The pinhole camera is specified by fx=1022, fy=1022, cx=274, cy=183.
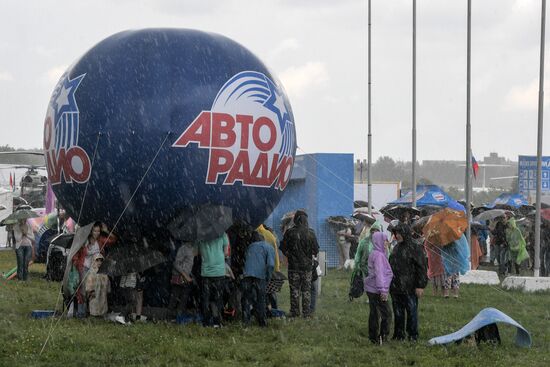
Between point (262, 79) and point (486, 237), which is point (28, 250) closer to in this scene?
point (262, 79)

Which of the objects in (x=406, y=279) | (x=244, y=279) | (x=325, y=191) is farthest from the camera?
(x=325, y=191)

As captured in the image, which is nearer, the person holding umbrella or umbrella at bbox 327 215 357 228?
the person holding umbrella

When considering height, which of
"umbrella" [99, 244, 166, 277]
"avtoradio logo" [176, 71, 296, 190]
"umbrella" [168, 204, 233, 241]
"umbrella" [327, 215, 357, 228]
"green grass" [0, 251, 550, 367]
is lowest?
"green grass" [0, 251, 550, 367]

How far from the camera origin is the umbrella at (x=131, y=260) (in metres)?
14.0

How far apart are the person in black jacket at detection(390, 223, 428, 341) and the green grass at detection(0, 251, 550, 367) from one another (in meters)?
0.35

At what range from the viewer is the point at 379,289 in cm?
1302

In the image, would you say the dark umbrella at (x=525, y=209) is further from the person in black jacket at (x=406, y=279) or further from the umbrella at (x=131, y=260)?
the umbrella at (x=131, y=260)

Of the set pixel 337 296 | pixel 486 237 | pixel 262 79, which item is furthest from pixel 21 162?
pixel 262 79

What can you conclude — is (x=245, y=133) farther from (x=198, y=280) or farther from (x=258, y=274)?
(x=198, y=280)

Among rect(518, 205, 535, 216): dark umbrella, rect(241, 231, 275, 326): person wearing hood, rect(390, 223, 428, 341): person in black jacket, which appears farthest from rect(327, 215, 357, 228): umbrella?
rect(390, 223, 428, 341): person in black jacket

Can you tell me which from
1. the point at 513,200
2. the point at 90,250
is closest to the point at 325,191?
the point at 513,200

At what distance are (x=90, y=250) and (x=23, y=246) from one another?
7.81 metres

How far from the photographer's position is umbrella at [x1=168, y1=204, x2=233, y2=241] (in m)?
13.6

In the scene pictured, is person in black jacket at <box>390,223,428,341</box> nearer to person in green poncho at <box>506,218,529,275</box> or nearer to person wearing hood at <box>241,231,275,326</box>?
person wearing hood at <box>241,231,275,326</box>
